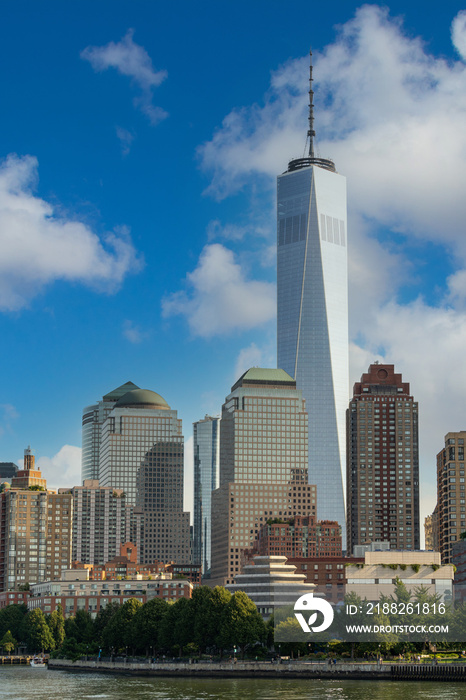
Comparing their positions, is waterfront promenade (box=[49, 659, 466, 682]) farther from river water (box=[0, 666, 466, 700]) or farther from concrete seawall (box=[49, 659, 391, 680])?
river water (box=[0, 666, 466, 700])

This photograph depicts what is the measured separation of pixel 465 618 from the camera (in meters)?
199

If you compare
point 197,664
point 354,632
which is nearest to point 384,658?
point 354,632

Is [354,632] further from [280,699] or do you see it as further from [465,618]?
[280,699]

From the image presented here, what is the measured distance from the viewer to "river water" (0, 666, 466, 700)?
147375mm

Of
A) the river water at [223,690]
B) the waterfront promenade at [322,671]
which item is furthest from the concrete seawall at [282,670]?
the river water at [223,690]

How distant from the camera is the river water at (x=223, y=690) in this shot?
14738 centimetres

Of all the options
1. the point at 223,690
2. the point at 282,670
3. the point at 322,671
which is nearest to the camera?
the point at 223,690

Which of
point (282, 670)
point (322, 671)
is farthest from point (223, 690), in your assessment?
point (282, 670)

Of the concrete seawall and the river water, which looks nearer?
the river water

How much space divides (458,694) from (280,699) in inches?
978

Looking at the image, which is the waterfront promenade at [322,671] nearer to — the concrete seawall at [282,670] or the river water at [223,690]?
the concrete seawall at [282,670]

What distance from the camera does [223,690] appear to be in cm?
16125

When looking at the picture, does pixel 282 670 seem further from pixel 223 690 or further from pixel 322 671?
pixel 223 690

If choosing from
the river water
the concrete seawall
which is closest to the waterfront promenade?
the concrete seawall
